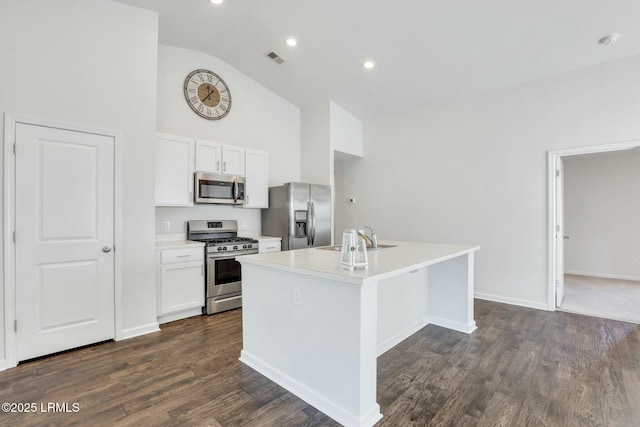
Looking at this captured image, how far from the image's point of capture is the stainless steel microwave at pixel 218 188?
12.6 ft

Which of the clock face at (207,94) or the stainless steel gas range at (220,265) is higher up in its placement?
the clock face at (207,94)

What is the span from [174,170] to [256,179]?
117 centimetres

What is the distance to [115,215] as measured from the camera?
9.61ft

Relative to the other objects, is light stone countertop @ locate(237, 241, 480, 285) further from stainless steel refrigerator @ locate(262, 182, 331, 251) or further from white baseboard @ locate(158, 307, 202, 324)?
stainless steel refrigerator @ locate(262, 182, 331, 251)

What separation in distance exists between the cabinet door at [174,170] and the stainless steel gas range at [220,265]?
506 millimetres

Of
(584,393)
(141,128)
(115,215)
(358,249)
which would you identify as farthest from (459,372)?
(141,128)

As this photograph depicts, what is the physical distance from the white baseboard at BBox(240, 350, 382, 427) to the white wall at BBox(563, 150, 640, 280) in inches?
236

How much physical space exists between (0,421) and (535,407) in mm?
3158

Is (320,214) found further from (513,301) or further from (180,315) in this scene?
(513,301)

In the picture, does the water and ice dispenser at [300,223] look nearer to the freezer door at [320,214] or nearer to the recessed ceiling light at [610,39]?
the freezer door at [320,214]

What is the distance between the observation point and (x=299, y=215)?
4531 millimetres

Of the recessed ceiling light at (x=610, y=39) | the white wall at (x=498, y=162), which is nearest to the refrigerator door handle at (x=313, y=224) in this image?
the white wall at (x=498, y=162)

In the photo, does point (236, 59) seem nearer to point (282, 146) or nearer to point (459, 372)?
point (282, 146)

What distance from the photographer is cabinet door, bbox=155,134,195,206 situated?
3539mm
